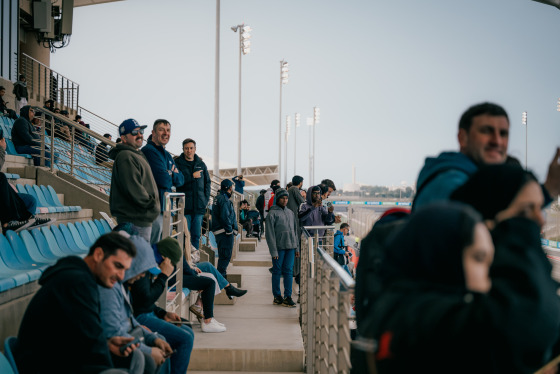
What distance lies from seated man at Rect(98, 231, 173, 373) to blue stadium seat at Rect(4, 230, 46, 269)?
1.29 metres

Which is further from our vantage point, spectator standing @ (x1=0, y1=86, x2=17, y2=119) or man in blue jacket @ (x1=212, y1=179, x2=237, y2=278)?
spectator standing @ (x1=0, y1=86, x2=17, y2=119)

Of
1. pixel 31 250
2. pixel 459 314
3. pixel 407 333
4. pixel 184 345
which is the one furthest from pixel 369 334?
pixel 31 250

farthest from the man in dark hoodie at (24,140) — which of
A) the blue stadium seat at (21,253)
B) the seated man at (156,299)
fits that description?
the seated man at (156,299)

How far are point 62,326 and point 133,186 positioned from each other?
2.49 m

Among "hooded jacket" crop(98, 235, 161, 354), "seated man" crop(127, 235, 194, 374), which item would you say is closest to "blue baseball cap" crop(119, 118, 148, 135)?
"seated man" crop(127, 235, 194, 374)

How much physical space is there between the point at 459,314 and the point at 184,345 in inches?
149

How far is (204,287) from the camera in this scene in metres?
6.90

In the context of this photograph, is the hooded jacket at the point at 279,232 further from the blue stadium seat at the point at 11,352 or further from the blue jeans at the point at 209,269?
the blue stadium seat at the point at 11,352

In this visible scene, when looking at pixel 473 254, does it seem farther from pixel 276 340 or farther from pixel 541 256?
pixel 276 340

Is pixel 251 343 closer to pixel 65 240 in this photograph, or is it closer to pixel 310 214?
pixel 65 240

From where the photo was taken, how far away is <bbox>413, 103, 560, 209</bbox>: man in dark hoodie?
6.44 feet

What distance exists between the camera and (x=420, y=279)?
1425 millimetres

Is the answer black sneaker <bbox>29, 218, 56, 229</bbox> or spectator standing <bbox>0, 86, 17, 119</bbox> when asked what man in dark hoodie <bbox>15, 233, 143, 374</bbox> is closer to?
black sneaker <bbox>29, 218, 56, 229</bbox>

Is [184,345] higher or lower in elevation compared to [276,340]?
higher
